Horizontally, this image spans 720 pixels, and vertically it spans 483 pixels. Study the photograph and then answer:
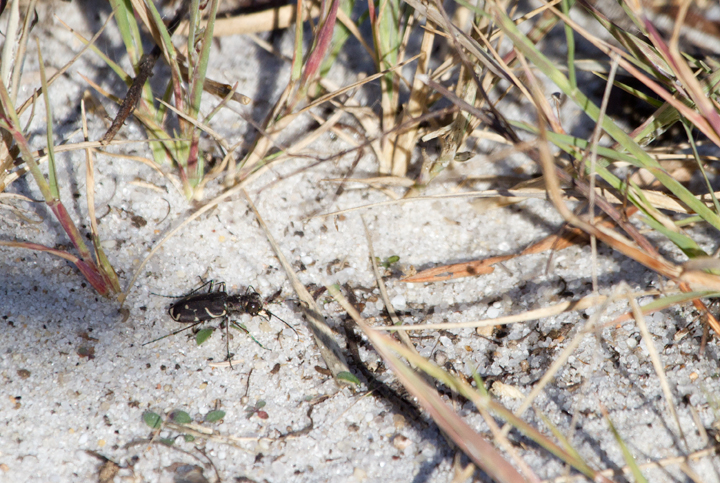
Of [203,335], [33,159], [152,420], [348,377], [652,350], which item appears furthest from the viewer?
[203,335]

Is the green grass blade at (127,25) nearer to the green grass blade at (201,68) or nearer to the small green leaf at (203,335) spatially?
the green grass blade at (201,68)

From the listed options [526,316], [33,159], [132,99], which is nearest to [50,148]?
[33,159]

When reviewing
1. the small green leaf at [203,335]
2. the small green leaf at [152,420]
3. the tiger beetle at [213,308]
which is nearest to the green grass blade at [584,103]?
the tiger beetle at [213,308]

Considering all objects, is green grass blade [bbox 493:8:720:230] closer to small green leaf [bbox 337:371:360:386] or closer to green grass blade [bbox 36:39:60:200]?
small green leaf [bbox 337:371:360:386]

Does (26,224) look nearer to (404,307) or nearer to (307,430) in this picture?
(307,430)

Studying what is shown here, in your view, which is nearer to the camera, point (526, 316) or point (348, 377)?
point (526, 316)

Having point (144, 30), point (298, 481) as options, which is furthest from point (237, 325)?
point (144, 30)

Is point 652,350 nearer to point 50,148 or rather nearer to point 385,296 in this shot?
point 385,296
